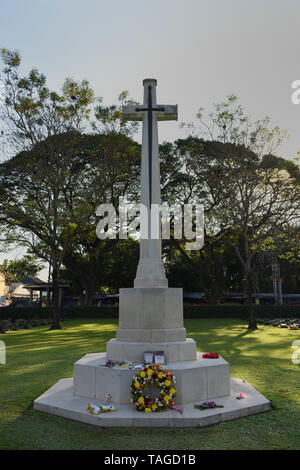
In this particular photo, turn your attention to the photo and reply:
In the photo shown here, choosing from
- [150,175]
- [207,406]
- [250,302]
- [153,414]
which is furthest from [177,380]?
[250,302]

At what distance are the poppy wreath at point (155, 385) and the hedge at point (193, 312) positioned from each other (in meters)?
27.6

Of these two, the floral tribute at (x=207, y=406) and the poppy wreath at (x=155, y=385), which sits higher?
the poppy wreath at (x=155, y=385)

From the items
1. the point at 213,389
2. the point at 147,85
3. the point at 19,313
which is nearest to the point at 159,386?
the point at 213,389

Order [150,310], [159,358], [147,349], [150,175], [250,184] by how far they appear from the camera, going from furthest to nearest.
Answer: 1. [250,184]
2. [150,175]
3. [150,310]
4. [147,349]
5. [159,358]

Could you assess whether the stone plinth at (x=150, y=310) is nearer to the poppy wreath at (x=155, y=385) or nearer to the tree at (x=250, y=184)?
the poppy wreath at (x=155, y=385)

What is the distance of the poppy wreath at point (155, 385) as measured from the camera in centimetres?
603

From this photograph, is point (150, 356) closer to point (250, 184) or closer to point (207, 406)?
point (207, 406)

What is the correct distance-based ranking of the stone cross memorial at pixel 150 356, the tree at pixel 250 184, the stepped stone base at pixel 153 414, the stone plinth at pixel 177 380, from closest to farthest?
the stepped stone base at pixel 153 414 → the stone cross memorial at pixel 150 356 → the stone plinth at pixel 177 380 → the tree at pixel 250 184

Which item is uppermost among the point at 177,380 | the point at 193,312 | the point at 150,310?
the point at 150,310

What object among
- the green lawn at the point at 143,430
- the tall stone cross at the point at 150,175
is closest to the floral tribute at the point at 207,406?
the green lawn at the point at 143,430

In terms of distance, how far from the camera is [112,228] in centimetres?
3272

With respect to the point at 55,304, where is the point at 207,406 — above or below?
below

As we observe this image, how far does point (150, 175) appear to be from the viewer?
8.68m

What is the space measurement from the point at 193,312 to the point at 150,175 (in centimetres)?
2711
